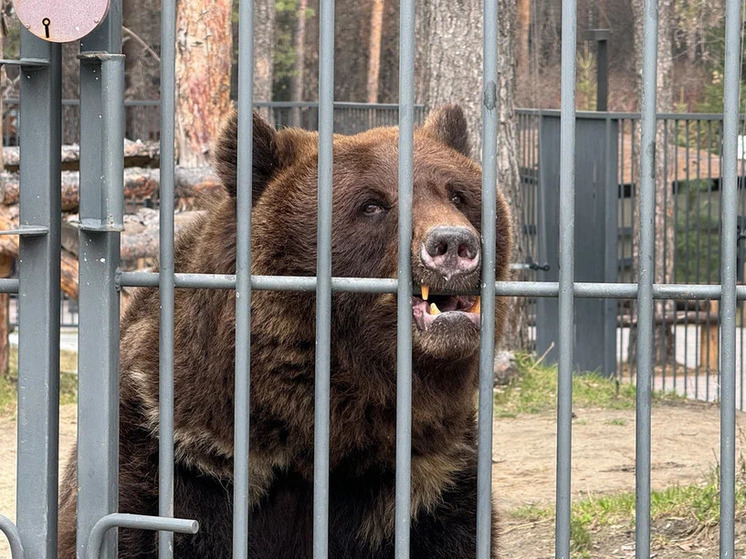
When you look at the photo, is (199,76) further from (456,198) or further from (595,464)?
(456,198)

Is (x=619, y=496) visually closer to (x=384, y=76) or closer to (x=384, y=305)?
(x=384, y=305)

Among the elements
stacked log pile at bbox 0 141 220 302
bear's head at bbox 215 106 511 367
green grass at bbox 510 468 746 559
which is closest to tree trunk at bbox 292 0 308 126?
stacked log pile at bbox 0 141 220 302

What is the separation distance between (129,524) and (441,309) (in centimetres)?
109

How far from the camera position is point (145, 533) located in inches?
132

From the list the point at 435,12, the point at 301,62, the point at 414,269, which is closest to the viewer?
the point at 414,269

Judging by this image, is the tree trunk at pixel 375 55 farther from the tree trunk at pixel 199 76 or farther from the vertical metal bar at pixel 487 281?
the vertical metal bar at pixel 487 281

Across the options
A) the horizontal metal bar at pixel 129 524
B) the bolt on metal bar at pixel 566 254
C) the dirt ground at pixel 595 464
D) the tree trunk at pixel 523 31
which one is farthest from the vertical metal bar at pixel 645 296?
the tree trunk at pixel 523 31

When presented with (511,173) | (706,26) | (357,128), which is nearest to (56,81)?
(511,173)

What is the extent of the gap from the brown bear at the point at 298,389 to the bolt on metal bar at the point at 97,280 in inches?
35.4

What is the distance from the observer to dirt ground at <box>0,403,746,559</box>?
4.88m

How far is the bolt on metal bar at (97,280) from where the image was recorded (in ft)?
8.09

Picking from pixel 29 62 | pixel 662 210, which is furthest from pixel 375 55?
pixel 29 62

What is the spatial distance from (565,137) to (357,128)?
11487 millimetres

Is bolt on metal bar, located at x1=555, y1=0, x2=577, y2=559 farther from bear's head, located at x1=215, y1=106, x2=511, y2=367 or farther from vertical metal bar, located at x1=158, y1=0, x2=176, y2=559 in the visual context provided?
vertical metal bar, located at x1=158, y1=0, x2=176, y2=559
